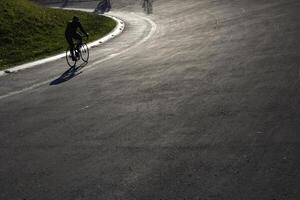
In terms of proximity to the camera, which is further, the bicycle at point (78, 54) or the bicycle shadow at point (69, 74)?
the bicycle at point (78, 54)

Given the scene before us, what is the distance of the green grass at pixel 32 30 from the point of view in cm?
2505

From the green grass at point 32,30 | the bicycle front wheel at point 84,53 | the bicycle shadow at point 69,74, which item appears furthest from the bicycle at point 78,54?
the green grass at point 32,30

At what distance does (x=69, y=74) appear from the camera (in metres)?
18.7

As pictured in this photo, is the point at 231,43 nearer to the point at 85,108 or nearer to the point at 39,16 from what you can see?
the point at 85,108

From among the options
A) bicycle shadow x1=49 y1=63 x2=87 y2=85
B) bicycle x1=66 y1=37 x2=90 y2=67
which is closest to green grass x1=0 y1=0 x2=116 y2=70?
bicycle x1=66 y1=37 x2=90 y2=67

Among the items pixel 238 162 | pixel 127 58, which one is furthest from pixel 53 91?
pixel 238 162

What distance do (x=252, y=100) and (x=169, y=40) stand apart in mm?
13157

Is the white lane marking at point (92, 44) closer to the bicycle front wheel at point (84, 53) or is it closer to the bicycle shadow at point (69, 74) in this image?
the bicycle front wheel at point (84, 53)

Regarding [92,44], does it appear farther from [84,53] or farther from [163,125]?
[163,125]

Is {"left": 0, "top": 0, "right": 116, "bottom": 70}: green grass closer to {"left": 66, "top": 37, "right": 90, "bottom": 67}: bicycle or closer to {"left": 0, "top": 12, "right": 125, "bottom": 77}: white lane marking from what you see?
{"left": 0, "top": 12, "right": 125, "bottom": 77}: white lane marking

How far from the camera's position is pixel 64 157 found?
9414mm

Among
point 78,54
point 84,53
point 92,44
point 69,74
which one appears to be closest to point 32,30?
point 92,44

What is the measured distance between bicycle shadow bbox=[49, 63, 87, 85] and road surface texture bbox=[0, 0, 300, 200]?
6.2 inches

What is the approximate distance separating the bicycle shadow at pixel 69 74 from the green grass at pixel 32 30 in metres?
3.81
